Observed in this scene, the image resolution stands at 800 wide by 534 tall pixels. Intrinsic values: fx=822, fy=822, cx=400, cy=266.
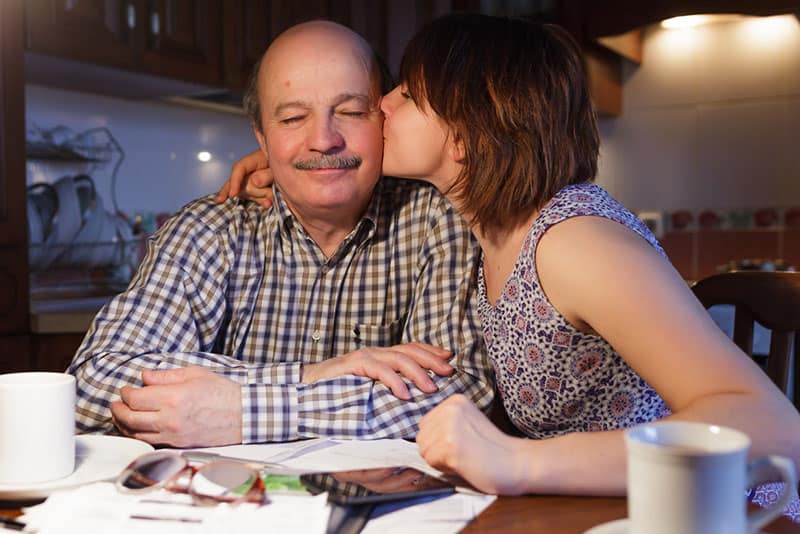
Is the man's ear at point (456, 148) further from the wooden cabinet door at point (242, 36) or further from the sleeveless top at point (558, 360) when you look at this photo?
the wooden cabinet door at point (242, 36)

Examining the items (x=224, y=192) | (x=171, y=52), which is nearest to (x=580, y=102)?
(x=224, y=192)

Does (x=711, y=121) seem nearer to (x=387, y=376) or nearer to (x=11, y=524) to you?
(x=387, y=376)

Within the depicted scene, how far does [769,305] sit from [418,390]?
2.02 ft

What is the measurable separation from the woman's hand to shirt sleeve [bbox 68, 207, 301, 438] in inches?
14.1

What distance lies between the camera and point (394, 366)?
44.7 inches

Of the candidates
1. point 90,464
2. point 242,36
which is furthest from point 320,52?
point 242,36

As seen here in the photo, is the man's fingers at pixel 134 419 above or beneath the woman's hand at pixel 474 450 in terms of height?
beneath

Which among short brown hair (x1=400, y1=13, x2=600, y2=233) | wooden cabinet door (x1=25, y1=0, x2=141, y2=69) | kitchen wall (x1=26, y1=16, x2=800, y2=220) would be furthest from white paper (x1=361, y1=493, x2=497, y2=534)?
kitchen wall (x1=26, y1=16, x2=800, y2=220)

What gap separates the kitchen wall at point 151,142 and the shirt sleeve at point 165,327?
149cm

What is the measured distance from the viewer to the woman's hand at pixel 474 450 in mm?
743

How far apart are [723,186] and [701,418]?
3154 mm

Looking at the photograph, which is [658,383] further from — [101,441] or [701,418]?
[101,441]

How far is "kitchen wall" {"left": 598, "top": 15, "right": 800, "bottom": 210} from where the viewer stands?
139 inches

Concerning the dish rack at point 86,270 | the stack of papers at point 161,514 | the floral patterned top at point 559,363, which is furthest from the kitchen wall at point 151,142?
the stack of papers at point 161,514
